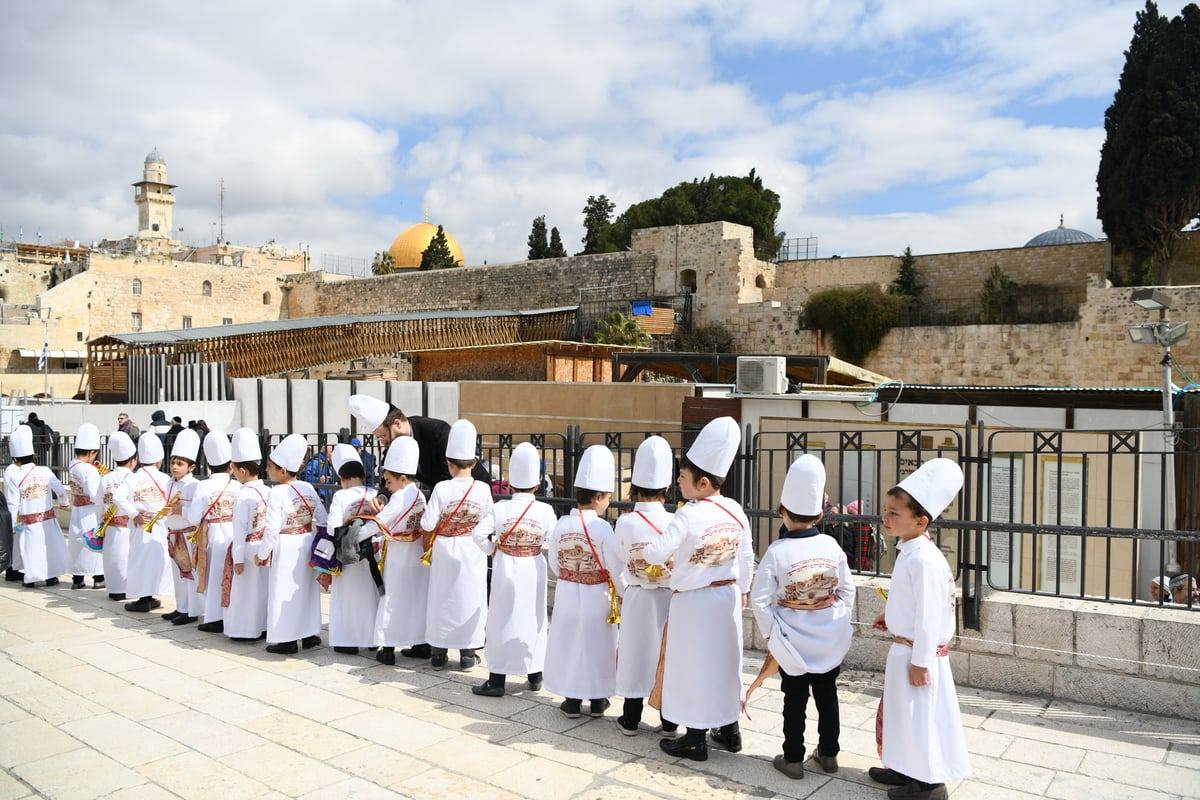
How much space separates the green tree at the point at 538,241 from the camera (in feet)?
146

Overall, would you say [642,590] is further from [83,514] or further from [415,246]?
[415,246]

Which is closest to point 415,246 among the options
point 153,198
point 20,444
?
point 153,198

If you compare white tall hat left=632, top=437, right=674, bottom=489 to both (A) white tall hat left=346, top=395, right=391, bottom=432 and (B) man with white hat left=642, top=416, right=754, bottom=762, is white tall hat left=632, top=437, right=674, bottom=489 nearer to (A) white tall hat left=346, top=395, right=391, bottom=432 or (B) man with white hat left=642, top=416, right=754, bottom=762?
(B) man with white hat left=642, top=416, right=754, bottom=762

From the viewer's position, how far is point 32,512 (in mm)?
8078

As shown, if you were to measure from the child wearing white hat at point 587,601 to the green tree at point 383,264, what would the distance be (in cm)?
4742

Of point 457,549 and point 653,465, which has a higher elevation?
point 653,465

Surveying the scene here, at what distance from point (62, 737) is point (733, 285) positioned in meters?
27.2

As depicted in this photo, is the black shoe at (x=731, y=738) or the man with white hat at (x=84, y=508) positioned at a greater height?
the man with white hat at (x=84, y=508)

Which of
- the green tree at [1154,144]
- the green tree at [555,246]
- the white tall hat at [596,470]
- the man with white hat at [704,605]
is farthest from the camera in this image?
the green tree at [555,246]

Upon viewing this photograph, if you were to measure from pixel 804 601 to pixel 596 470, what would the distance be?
131 cm

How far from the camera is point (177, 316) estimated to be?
145 feet

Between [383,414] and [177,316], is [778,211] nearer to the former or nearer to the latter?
[177,316]

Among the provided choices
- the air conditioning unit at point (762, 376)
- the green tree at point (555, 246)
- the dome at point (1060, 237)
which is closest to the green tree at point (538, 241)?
the green tree at point (555, 246)

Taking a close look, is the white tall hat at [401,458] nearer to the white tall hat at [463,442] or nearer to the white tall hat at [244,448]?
the white tall hat at [463,442]
